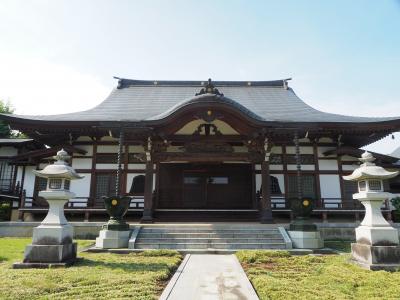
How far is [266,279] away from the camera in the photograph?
5.19 metres

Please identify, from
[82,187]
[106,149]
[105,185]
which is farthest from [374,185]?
[82,187]

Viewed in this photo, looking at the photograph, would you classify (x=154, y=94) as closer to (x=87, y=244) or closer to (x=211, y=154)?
(x=211, y=154)

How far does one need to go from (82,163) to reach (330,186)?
11766mm

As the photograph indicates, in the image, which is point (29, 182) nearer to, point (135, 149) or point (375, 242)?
point (135, 149)

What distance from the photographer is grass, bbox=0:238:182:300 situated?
4.45 m

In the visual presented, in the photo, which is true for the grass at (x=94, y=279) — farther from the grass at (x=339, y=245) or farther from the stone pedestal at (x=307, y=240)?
the grass at (x=339, y=245)

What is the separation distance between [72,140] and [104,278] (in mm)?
10110

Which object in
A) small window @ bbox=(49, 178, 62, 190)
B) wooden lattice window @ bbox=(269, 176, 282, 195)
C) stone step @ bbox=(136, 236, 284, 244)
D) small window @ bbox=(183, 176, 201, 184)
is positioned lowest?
stone step @ bbox=(136, 236, 284, 244)

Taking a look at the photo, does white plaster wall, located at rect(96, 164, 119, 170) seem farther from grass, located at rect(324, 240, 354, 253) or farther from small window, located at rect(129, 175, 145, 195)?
grass, located at rect(324, 240, 354, 253)

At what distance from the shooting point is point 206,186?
14.1m

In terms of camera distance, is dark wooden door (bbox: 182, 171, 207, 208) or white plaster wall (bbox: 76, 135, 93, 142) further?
white plaster wall (bbox: 76, 135, 93, 142)

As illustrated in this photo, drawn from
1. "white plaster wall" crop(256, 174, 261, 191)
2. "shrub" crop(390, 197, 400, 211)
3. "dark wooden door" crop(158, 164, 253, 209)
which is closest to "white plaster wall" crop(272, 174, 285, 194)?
"white plaster wall" crop(256, 174, 261, 191)

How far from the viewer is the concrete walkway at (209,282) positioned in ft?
14.6

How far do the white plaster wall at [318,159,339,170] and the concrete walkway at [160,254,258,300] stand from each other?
8.40m
